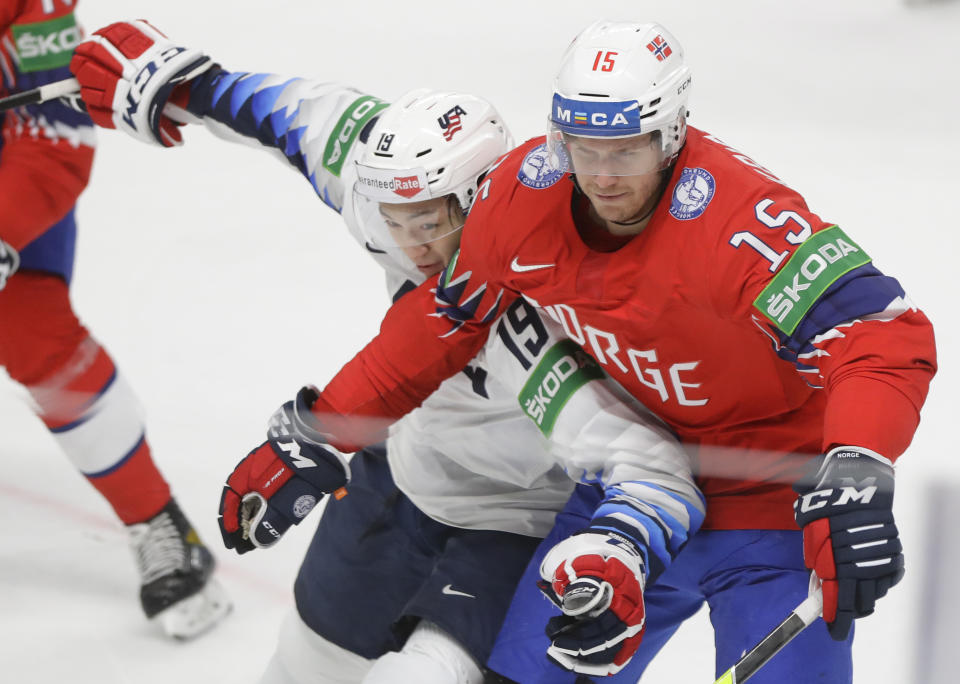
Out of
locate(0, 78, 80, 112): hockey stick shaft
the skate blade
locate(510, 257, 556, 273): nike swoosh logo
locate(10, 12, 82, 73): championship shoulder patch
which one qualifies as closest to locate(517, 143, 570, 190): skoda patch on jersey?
locate(510, 257, 556, 273): nike swoosh logo

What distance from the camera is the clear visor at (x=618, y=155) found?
1666mm

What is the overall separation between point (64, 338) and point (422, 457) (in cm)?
101

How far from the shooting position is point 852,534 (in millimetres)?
1456

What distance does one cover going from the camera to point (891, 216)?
355 cm

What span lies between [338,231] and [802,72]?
1.53m

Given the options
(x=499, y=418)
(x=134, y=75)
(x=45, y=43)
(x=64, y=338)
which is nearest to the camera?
(x=499, y=418)

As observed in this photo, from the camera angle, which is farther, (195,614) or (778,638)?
(195,614)

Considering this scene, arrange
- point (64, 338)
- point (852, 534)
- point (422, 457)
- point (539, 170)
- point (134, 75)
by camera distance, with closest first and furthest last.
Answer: point (852, 534) < point (539, 170) < point (422, 457) < point (134, 75) < point (64, 338)

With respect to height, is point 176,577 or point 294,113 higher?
point 294,113

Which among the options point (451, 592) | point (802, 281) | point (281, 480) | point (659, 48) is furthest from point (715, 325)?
point (281, 480)

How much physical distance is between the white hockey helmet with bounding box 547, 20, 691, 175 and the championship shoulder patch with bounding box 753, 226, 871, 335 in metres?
0.23

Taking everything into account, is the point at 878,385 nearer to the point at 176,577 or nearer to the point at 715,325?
the point at 715,325

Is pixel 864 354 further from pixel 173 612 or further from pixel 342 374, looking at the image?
pixel 173 612

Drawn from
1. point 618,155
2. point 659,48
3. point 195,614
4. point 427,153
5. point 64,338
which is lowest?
point 195,614
